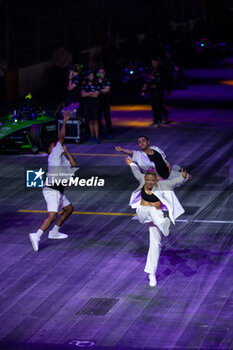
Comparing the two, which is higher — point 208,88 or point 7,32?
point 7,32

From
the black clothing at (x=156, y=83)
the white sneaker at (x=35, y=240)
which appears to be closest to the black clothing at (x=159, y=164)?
the white sneaker at (x=35, y=240)

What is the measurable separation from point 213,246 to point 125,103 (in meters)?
20.0

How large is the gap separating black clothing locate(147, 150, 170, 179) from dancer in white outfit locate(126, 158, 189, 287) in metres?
1.84

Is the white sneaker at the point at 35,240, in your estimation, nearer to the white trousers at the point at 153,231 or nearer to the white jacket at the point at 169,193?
the white jacket at the point at 169,193

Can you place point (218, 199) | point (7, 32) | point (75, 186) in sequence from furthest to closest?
1. point (7, 32)
2. point (75, 186)
3. point (218, 199)

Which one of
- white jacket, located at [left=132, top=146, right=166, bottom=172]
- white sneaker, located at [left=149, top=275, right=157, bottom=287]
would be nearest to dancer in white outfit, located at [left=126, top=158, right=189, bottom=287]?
white sneaker, located at [left=149, top=275, right=157, bottom=287]

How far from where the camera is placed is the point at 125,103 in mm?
35250

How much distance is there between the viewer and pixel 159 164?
15.7m

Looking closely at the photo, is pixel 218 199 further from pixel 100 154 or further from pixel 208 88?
pixel 208 88

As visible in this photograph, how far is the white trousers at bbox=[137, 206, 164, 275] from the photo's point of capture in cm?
1359

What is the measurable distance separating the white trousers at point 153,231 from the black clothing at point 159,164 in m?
2.12

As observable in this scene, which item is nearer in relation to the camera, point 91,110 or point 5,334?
point 5,334

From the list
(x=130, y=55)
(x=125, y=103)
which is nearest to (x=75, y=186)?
(x=125, y=103)

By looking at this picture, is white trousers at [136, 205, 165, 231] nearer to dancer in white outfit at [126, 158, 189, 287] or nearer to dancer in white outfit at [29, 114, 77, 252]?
dancer in white outfit at [126, 158, 189, 287]
